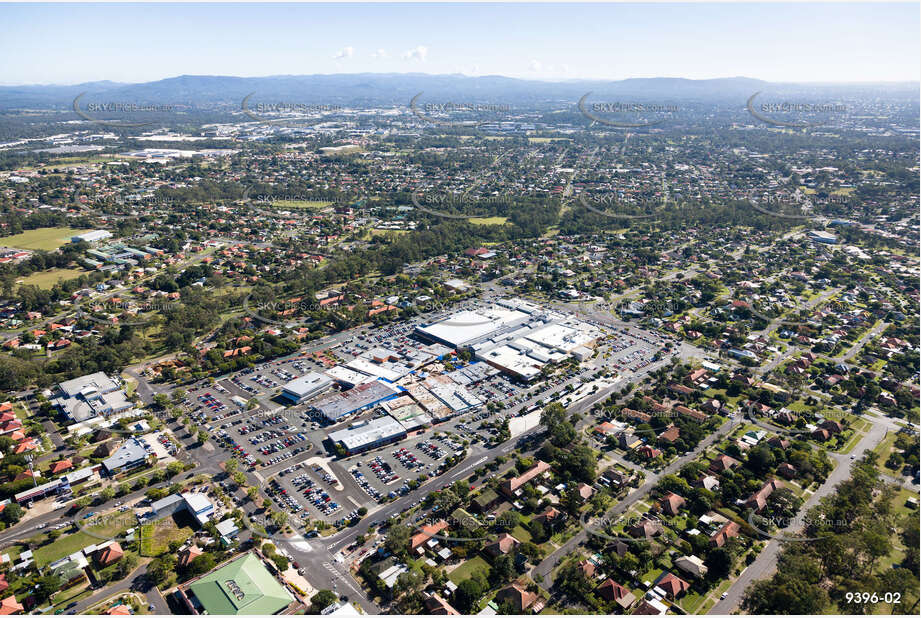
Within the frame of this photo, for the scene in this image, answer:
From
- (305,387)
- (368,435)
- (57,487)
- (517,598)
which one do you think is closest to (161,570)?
(57,487)

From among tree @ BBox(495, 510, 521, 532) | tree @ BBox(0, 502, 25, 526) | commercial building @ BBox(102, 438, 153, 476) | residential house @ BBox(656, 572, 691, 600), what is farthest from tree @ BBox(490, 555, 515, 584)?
tree @ BBox(0, 502, 25, 526)

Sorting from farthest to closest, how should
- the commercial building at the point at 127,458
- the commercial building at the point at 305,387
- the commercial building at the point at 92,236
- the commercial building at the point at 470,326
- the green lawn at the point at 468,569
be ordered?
the commercial building at the point at 92,236 → the commercial building at the point at 470,326 → the commercial building at the point at 305,387 → the commercial building at the point at 127,458 → the green lawn at the point at 468,569

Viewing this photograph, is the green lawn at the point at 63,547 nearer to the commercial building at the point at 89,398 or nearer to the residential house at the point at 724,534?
the commercial building at the point at 89,398

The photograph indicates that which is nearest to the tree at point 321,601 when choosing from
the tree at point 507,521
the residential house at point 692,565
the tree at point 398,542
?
the tree at point 398,542

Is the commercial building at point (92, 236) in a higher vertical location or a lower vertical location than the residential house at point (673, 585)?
higher

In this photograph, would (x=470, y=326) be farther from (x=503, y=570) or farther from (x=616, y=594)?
(x=616, y=594)
